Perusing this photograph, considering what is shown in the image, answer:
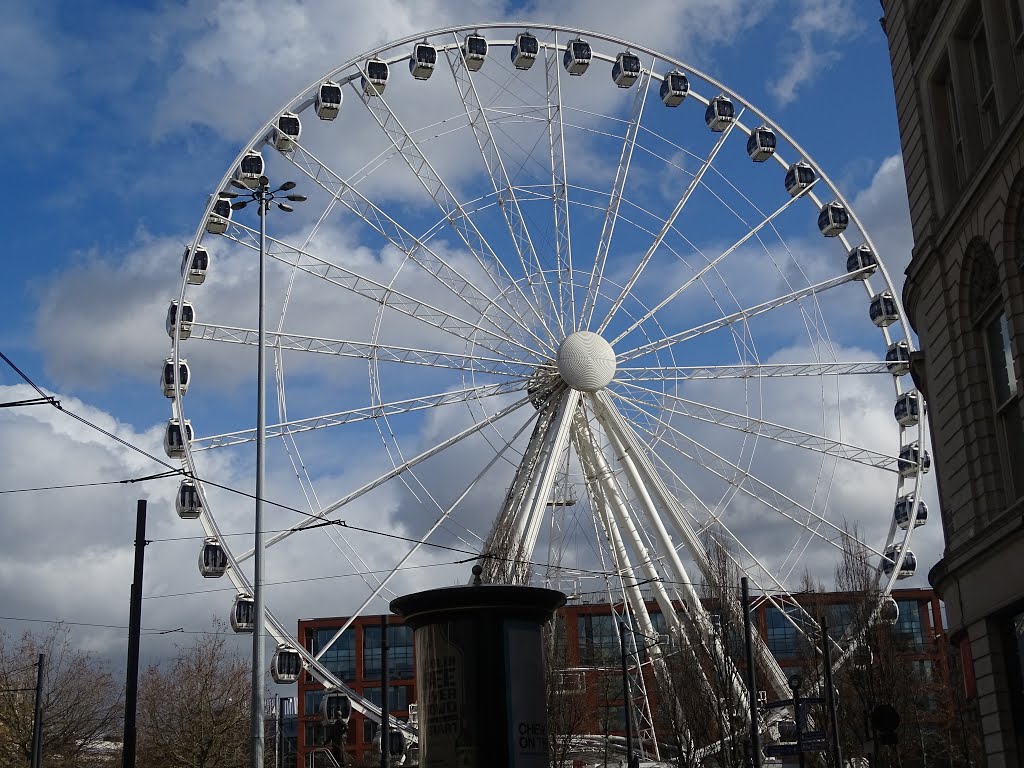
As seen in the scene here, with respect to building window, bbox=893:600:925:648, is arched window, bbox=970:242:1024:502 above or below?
below

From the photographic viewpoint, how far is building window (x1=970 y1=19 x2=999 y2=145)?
66.8 ft

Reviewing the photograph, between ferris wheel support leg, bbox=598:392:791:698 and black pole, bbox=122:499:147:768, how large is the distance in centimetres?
1919

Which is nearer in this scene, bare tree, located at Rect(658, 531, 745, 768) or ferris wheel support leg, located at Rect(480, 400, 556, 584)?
ferris wheel support leg, located at Rect(480, 400, 556, 584)

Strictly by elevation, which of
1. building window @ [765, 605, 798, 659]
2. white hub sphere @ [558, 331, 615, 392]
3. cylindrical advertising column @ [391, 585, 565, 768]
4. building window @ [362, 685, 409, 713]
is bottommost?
cylindrical advertising column @ [391, 585, 565, 768]

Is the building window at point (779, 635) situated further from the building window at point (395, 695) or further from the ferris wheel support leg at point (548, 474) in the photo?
the ferris wheel support leg at point (548, 474)

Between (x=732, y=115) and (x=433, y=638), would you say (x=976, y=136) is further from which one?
(x=732, y=115)

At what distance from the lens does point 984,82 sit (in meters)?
20.8

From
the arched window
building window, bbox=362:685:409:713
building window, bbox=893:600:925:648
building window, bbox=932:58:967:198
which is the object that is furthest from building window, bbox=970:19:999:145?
building window, bbox=893:600:925:648

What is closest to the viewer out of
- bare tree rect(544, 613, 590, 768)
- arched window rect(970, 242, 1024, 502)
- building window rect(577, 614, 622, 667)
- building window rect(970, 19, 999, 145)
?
arched window rect(970, 242, 1024, 502)

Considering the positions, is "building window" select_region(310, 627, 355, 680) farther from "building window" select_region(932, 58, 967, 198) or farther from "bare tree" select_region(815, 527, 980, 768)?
"building window" select_region(932, 58, 967, 198)

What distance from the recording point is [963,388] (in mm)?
20844

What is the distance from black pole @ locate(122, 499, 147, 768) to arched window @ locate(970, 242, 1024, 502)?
14.4 meters

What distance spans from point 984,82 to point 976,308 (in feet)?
11.1

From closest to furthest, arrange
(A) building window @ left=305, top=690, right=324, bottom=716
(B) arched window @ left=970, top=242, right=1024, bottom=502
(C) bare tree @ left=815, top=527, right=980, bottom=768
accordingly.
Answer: (B) arched window @ left=970, top=242, right=1024, bottom=502
(C) bare tree @ left=815, top=527, right=980, bottom=768
(A) building window @ left=305, top=690, right=324, bottom=716
